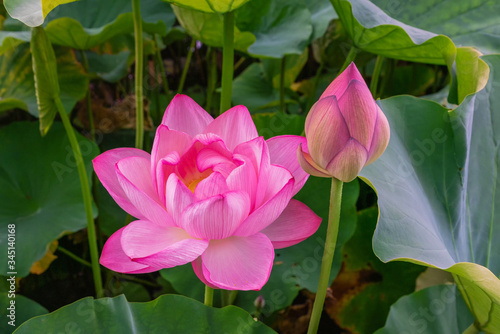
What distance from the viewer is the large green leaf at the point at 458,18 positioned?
2.56 ft

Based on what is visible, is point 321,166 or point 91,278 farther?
point 91,278

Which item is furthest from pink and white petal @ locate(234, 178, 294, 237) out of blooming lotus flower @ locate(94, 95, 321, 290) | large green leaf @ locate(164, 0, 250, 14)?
large green leaf @ locate(164, 0, 250, 14)

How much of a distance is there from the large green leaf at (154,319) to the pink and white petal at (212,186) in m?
0.18

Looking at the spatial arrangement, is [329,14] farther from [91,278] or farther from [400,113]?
[91,278]

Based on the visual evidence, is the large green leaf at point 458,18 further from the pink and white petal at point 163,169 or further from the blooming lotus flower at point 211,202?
the pink and white petal at point 163,169

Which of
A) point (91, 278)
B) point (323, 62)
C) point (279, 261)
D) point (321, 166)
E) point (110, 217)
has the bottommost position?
point (91, 278)

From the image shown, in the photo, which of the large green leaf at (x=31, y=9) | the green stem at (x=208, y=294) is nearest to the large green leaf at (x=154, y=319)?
the green stem at (x=208, y=294)

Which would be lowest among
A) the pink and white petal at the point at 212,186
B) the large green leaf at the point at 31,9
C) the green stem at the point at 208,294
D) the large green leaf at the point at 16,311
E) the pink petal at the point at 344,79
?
the large green leaf at the point at 16,311

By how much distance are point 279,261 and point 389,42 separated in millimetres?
387

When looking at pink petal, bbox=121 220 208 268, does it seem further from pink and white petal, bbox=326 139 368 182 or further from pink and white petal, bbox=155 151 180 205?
pink and white petal, bbox=326 139 368 182

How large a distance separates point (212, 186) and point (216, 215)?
1.2 inches

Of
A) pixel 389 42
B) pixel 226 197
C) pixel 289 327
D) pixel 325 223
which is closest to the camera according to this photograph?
pixel 226 197

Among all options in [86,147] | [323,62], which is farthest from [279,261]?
[323,62]

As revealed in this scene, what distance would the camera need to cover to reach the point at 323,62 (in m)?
1.25
